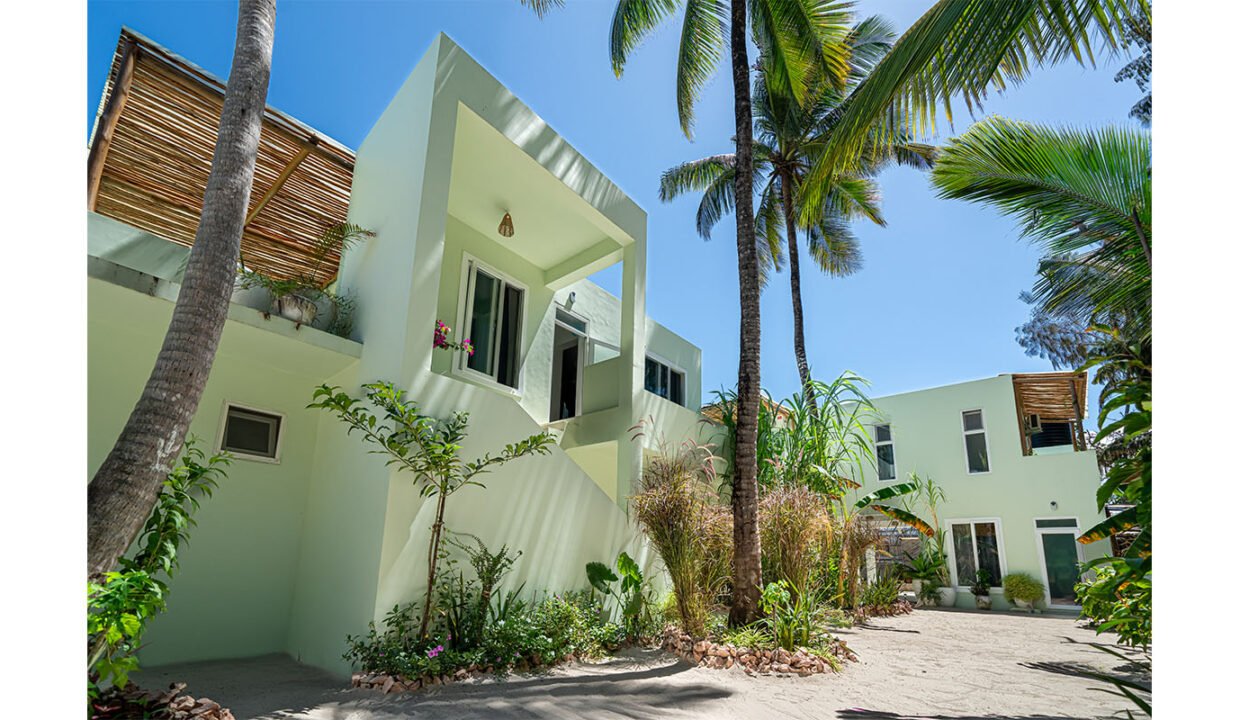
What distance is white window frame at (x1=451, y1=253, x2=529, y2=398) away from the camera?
827 centimetres

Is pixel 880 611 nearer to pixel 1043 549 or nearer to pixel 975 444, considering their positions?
pixel 1043 549

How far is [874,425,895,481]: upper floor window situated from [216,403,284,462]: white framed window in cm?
1475

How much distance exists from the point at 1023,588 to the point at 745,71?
43.1 feet

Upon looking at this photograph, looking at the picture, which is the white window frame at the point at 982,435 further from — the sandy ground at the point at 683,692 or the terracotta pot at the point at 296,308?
the terracotta pot at the point at 296,308

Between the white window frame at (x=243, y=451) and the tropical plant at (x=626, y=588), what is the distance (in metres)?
3.77

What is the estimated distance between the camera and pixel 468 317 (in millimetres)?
8719

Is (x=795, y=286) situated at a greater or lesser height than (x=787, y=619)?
greater

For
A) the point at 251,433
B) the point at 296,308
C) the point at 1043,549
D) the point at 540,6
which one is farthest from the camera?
the point at 1043,549

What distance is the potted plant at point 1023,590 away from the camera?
532 inches

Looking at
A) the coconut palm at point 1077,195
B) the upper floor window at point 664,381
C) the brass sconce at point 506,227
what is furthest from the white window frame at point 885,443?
A: the coconut palm at point 1077,195

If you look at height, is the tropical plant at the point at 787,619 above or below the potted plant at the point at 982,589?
above

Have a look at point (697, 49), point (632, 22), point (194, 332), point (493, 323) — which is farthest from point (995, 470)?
point (194, 332)
